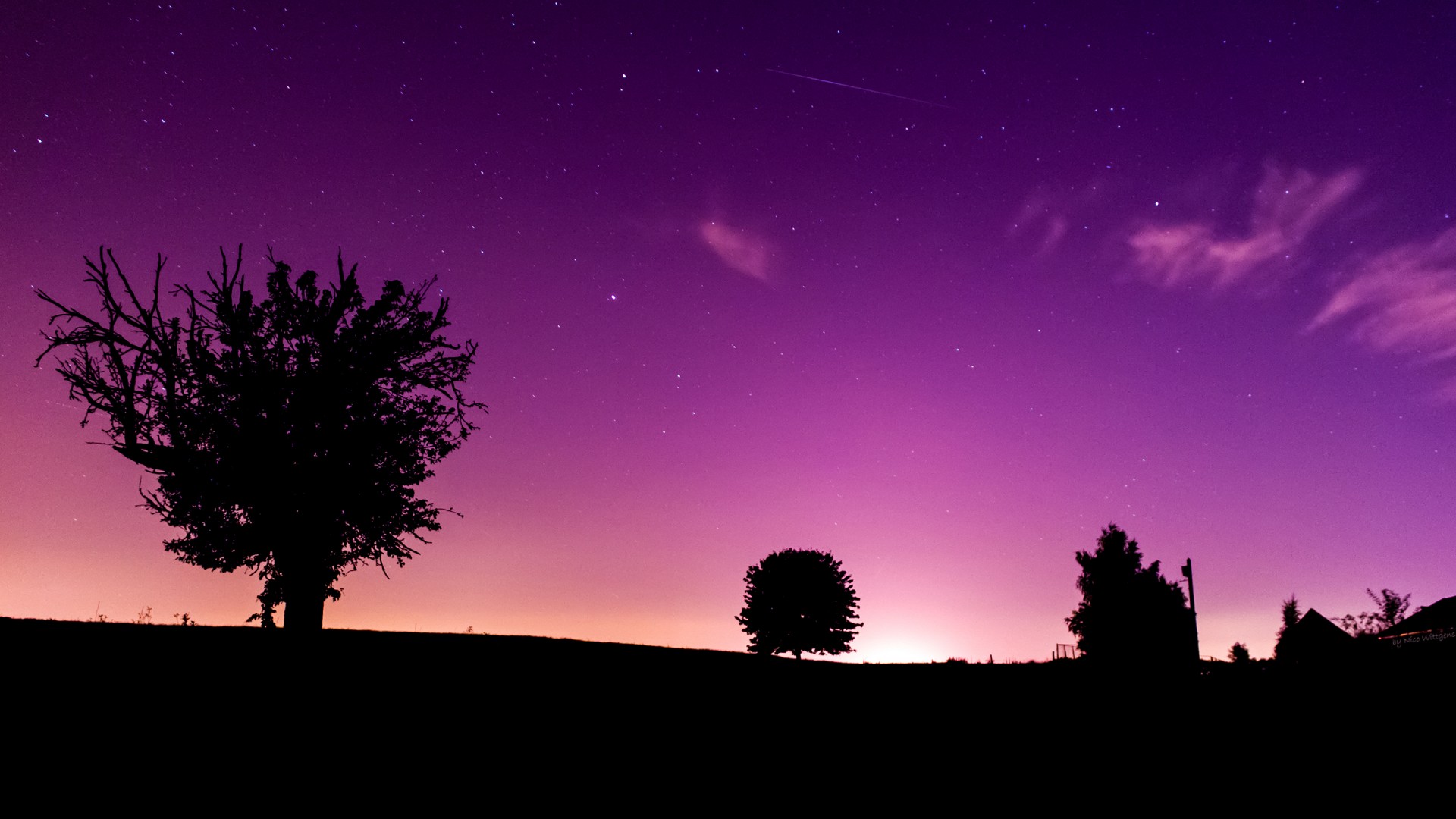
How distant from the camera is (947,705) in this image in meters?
12.8

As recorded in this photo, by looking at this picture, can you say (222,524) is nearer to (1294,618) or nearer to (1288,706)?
(1288,706)

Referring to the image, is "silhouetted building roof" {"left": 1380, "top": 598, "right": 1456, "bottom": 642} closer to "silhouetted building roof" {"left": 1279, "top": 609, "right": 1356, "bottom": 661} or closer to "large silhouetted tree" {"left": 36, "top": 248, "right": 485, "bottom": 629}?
"silhouetted building roof" {"left": 1279, "top": 609, "right": 1356, "bottom": 661}

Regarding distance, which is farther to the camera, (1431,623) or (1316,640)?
(1431,623)

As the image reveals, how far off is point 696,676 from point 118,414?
15.7 m

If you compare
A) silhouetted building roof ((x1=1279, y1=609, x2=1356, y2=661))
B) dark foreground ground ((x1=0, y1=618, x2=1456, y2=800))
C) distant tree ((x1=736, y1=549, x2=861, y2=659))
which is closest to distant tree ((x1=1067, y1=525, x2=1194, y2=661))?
silhouetted building roof ((x1=1279, y1=609, x2=1356, y2=661))

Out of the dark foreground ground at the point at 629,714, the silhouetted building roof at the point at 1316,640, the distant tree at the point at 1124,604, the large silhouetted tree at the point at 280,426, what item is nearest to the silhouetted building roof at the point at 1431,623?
the silhouetted building roof at the point at 1316,640

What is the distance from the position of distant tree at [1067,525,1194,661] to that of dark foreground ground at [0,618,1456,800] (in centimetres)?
3934

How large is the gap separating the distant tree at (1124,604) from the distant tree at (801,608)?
62.0 feet

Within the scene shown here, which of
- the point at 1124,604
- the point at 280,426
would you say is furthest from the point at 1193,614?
the point at 280,426

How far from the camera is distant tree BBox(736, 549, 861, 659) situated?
64.5 metres

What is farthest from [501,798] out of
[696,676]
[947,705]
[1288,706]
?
[1288,706]

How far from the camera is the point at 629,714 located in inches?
411

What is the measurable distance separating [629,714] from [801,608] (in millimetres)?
56713

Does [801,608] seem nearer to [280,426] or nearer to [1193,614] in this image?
[1193,614]
